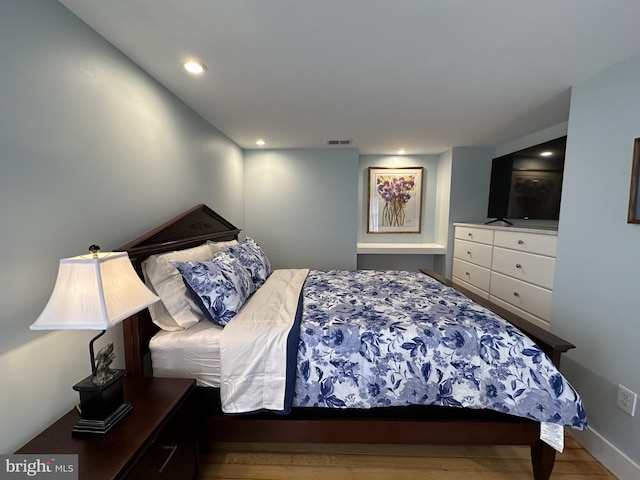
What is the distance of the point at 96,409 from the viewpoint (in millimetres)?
913

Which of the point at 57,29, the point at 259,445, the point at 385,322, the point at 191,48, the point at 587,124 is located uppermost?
the point at 191,48

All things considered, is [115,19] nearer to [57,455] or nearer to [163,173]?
[163,173]

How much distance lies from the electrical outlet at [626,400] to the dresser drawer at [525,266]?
760 mm

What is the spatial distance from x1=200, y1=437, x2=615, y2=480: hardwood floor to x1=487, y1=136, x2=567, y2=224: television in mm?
1914

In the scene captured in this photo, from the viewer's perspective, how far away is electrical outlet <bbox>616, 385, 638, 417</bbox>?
1374 millimetres

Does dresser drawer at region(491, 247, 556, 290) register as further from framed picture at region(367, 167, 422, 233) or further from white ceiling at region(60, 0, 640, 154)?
framed picture at region(367, 167, 422, 233)

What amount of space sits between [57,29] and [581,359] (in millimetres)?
3331

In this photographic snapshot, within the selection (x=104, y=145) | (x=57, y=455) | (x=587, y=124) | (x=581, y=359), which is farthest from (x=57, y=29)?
(x=581, y=359)

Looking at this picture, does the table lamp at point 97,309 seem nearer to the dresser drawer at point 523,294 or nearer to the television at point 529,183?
the dresser drawer at point 523,294

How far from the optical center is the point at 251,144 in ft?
10.8

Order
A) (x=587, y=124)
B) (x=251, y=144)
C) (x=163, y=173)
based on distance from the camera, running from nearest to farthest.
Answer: (x=587, y=124) → (x=163, y=173) → (x=251, y=144)

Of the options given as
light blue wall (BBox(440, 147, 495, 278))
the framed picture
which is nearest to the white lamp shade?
the framed picture

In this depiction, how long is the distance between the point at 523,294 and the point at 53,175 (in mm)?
3268

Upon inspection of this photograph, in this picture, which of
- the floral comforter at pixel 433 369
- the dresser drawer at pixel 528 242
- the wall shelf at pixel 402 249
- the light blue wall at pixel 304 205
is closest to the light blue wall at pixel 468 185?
the wall shelf at pixel 402 249
